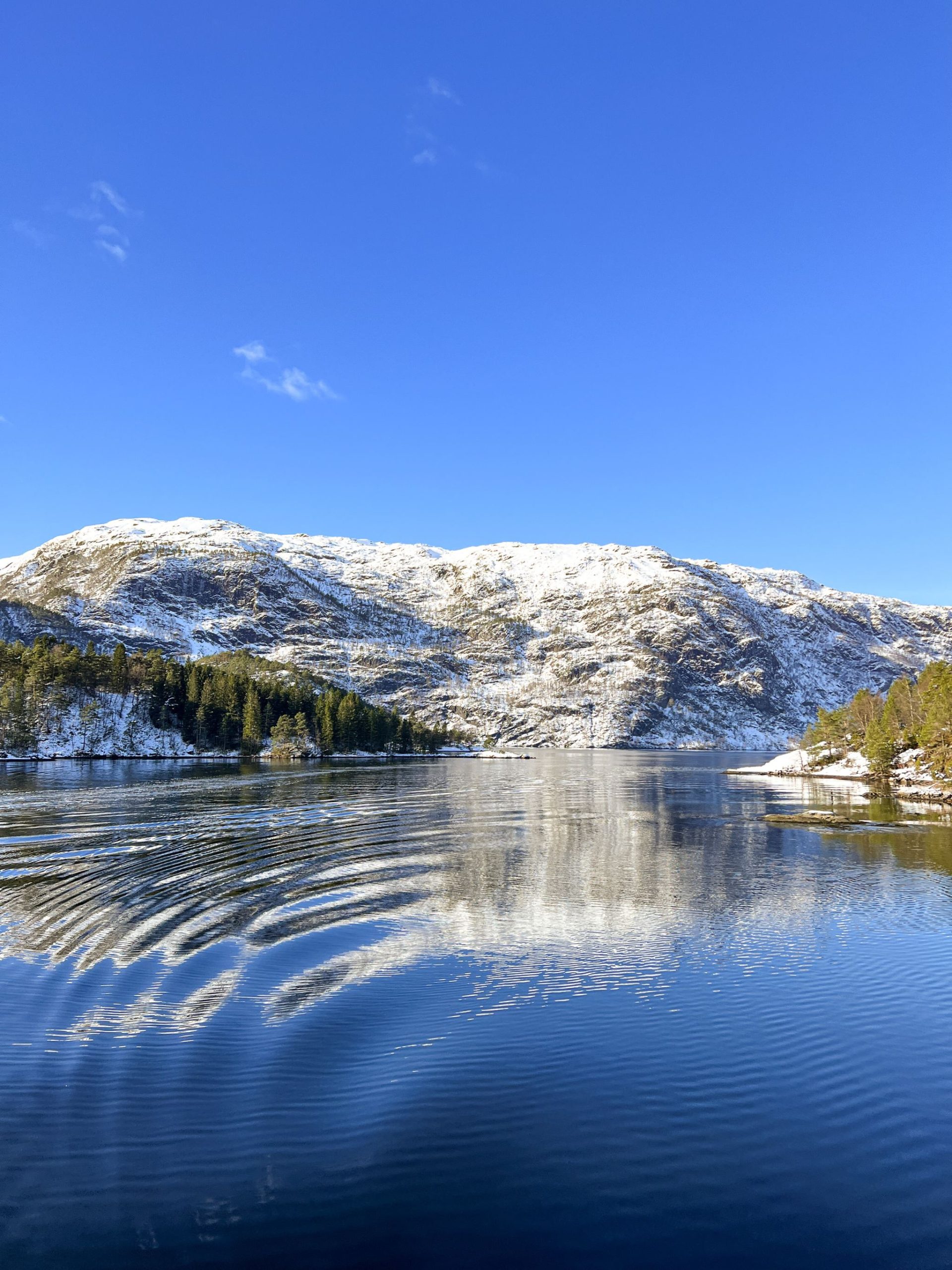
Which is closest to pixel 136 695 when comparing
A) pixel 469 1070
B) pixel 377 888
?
pixel 377 888

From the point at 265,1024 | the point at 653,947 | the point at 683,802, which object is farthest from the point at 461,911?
the point at 683,802

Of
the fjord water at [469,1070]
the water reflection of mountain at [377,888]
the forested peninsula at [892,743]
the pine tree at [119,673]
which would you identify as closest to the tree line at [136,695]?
the pine tree at [119,673]

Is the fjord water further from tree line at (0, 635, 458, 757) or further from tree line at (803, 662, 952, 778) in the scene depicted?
tree line at (0, 635, 458, 757)

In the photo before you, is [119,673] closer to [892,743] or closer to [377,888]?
[377,888]

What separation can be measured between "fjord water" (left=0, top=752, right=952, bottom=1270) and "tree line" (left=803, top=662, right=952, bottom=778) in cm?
8007

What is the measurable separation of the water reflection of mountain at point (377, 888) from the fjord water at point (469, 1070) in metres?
0.26

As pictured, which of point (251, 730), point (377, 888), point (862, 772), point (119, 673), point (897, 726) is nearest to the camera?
point (377, 888)

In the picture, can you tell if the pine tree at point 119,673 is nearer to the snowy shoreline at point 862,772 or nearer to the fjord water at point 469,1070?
the fjord water at point 469,1070

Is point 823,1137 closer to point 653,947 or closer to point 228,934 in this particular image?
point 653,947

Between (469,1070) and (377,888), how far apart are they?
2185 centimetres

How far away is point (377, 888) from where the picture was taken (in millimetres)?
38531

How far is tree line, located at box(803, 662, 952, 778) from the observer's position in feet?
356

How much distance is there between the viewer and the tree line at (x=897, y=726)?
356 feet

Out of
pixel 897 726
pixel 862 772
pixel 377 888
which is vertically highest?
pixel 897 726
